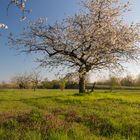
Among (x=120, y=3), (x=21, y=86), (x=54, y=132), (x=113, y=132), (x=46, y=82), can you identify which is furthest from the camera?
(x=21, y=86)

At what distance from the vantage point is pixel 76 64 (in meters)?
42.2

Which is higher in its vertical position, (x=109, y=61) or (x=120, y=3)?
(x=120, y=3)

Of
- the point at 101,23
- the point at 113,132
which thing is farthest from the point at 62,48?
the point at 113,132

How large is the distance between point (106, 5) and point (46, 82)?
3443 inches

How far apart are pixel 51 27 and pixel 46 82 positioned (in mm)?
86506

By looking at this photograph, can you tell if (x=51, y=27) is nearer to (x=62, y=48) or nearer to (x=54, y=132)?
(x=62, y=48)

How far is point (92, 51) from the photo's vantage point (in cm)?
4106

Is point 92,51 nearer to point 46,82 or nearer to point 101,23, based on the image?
point 101,23

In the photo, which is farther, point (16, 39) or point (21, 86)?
point (21, 86)

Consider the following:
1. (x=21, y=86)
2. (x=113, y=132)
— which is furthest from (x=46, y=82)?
(x=113, y=132)

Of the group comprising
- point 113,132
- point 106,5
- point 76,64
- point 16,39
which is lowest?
point 113,132

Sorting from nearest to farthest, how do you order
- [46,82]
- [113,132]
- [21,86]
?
[113,132] → [46,82] → [21,86]

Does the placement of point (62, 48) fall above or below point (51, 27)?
below

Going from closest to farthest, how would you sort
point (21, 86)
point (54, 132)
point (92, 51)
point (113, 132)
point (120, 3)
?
point (54, 132) → point (113, 132) → point (92, 51) → point (120, 3) → point (21, 86)
